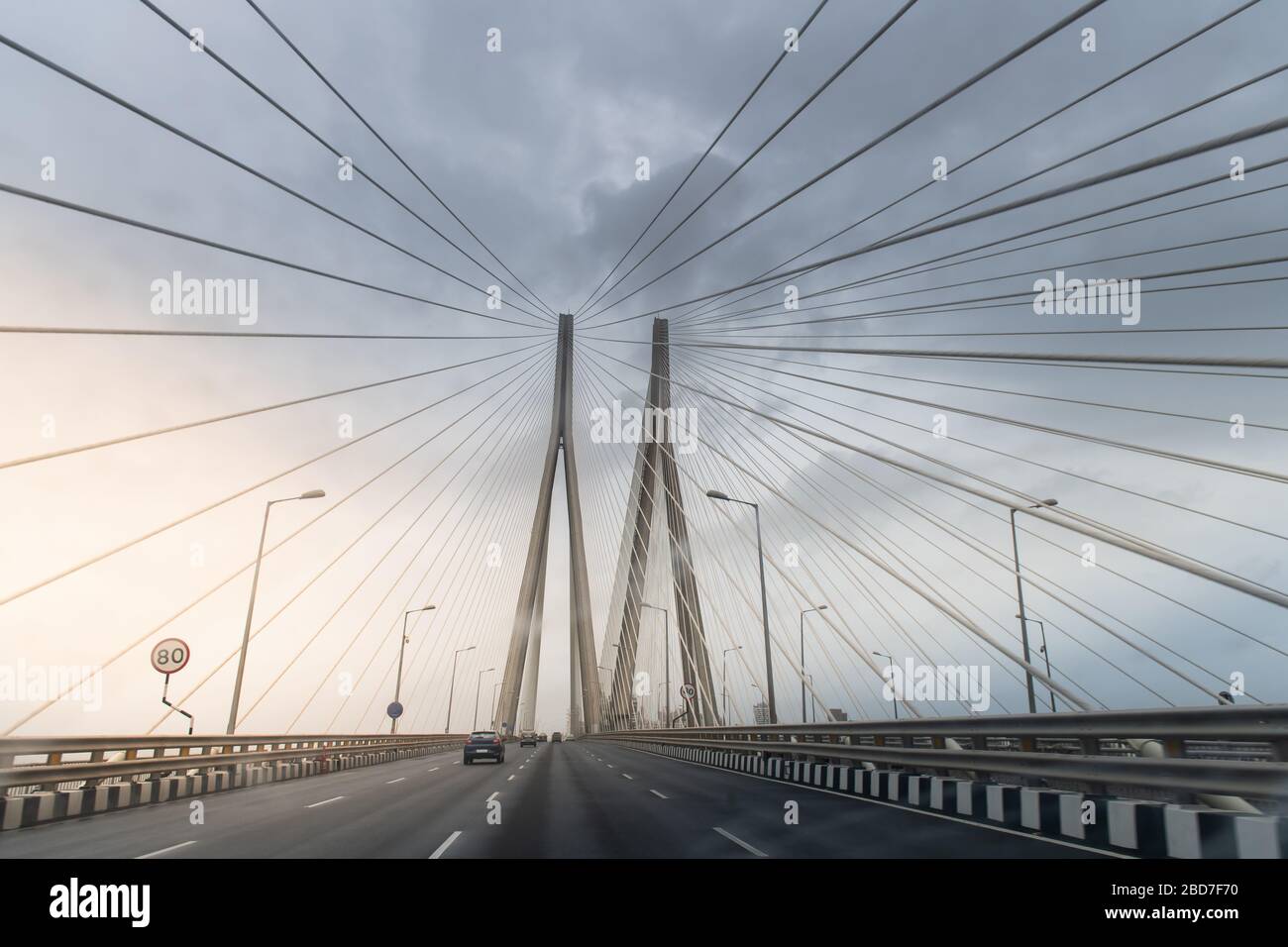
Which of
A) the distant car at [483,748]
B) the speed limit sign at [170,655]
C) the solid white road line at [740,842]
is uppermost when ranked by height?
the speed limit sign at [170,655]

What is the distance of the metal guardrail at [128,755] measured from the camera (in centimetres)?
1222

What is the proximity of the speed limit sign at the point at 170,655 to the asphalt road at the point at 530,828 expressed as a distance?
2678mm

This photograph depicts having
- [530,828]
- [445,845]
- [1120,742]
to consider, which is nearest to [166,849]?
[445,845]

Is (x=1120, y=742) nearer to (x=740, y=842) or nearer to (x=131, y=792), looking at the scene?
(x=740, y=842)

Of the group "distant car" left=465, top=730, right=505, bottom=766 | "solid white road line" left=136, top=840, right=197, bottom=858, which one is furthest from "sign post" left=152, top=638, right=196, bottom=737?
"distant car" left=465, top=730, right=505, bottom=766

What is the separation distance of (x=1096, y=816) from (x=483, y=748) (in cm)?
2692

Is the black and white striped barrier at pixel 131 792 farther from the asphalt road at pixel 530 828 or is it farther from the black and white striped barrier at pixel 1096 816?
the black and white striped barrier at pixel 1096 816

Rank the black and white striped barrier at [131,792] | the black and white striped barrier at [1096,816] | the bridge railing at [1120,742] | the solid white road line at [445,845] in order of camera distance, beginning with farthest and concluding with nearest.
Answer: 1. the black and white striped barrier at [131,792]
2. the solid white road line at [445,845]
3. the bridge railing at [1120,742]
4. the black and white striped barrier at [1096,816]

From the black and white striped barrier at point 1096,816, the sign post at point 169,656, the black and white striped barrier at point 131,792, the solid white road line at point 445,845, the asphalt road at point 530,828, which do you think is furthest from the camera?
the sign post at point 169,656

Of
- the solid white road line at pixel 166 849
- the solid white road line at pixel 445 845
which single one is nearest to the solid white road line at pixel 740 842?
the solid white road line at pixel 445 845

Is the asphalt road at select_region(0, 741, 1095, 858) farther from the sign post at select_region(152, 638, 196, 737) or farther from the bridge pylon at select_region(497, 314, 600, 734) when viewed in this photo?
the bridge pylon at select_region(497, 314, 600, 734)

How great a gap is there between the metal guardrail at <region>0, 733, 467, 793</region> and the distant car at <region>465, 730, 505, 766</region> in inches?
239

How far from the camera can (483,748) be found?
32938mm
